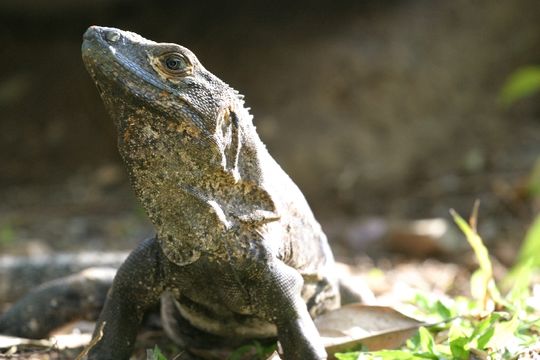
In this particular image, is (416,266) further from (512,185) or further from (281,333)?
(281,333)

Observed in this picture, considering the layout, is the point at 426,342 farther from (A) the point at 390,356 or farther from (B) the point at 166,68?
(B) the point at 166,68

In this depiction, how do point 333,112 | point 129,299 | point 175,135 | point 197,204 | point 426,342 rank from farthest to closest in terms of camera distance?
point 333,112 → point 129,299 → point 426,342 → point 197,204 → point 175,135

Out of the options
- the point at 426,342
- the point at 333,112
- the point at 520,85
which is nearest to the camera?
the point at 426,342

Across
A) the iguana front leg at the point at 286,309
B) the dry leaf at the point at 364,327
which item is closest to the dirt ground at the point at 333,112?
the dry leaf at the point at 364,327

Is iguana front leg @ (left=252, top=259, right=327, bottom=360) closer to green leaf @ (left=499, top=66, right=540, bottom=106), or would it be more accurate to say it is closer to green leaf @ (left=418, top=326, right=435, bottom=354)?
green leaf @ (left=418, top=326, right=435, bottom=354)

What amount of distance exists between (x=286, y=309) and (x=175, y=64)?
4.62 ft

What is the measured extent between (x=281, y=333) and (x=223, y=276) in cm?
45

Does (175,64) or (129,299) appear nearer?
(175,64)

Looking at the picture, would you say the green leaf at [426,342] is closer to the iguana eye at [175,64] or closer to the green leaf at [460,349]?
the green leaf at [460,349]

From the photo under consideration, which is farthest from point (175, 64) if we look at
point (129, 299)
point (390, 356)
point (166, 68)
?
point (390, 356)

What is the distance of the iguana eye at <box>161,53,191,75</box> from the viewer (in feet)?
12.8

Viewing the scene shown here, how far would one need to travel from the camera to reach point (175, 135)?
3863 millimetres

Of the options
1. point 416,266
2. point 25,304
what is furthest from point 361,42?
point 25,304

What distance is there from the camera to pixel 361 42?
13258 mm
